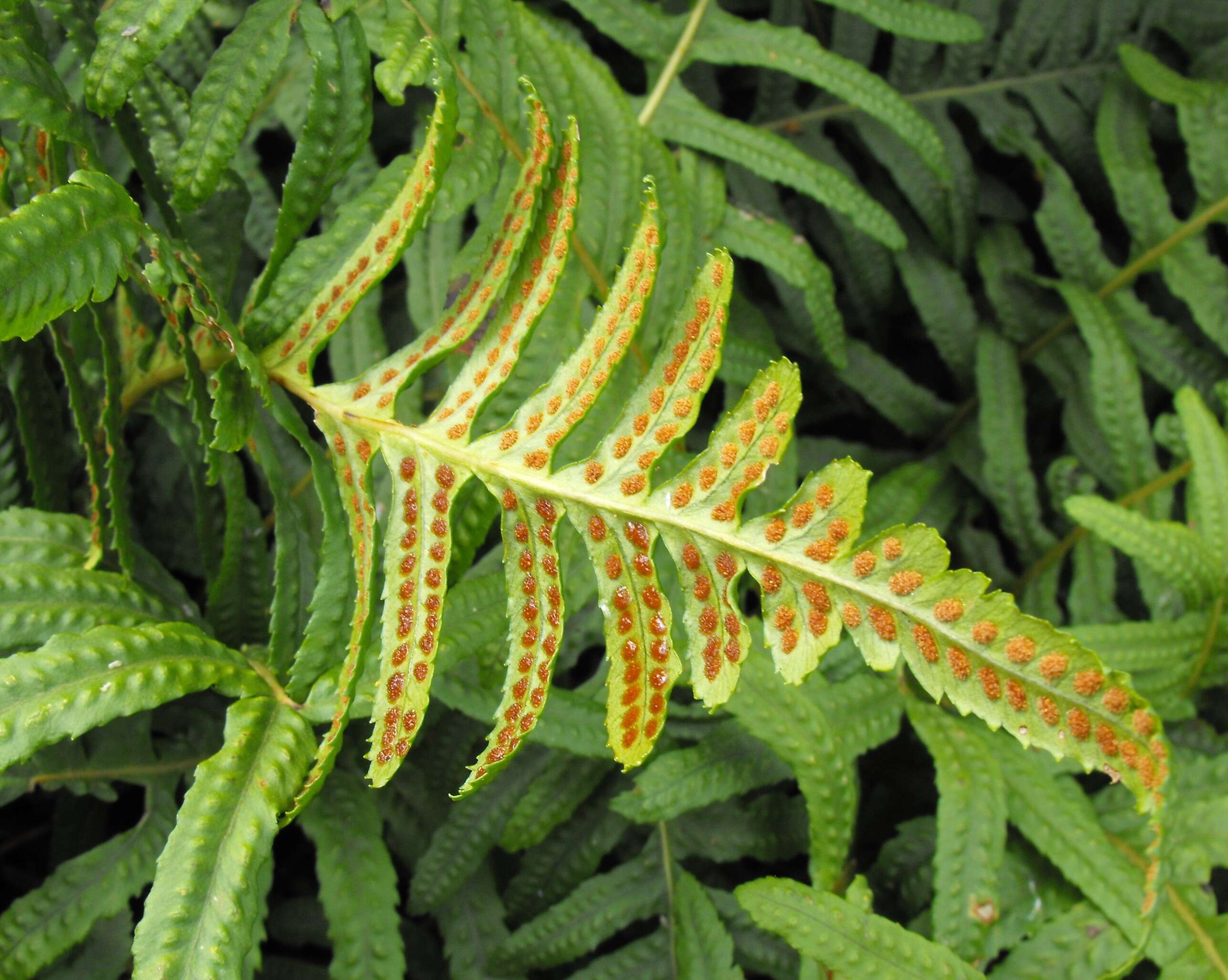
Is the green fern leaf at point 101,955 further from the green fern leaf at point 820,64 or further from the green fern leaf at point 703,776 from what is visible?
the green fern leaf at point 820,64

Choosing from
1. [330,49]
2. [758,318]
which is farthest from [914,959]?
[330,49]

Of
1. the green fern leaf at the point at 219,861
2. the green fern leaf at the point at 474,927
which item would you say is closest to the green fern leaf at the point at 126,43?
the green fern leaf at the point at 219,861

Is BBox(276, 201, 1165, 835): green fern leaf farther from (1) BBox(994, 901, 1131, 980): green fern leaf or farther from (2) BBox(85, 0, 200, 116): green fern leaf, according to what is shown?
(1) BBox(994, 901, 1131, 980): green fern leaf

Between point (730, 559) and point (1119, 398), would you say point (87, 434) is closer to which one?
point (730, 559)

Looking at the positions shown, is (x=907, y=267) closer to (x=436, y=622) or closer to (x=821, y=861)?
(x=821, y=861)

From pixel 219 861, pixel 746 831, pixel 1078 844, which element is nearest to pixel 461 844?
pixel 746 831

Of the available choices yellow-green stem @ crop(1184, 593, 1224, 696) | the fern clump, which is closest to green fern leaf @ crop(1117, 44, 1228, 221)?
the fern clump
